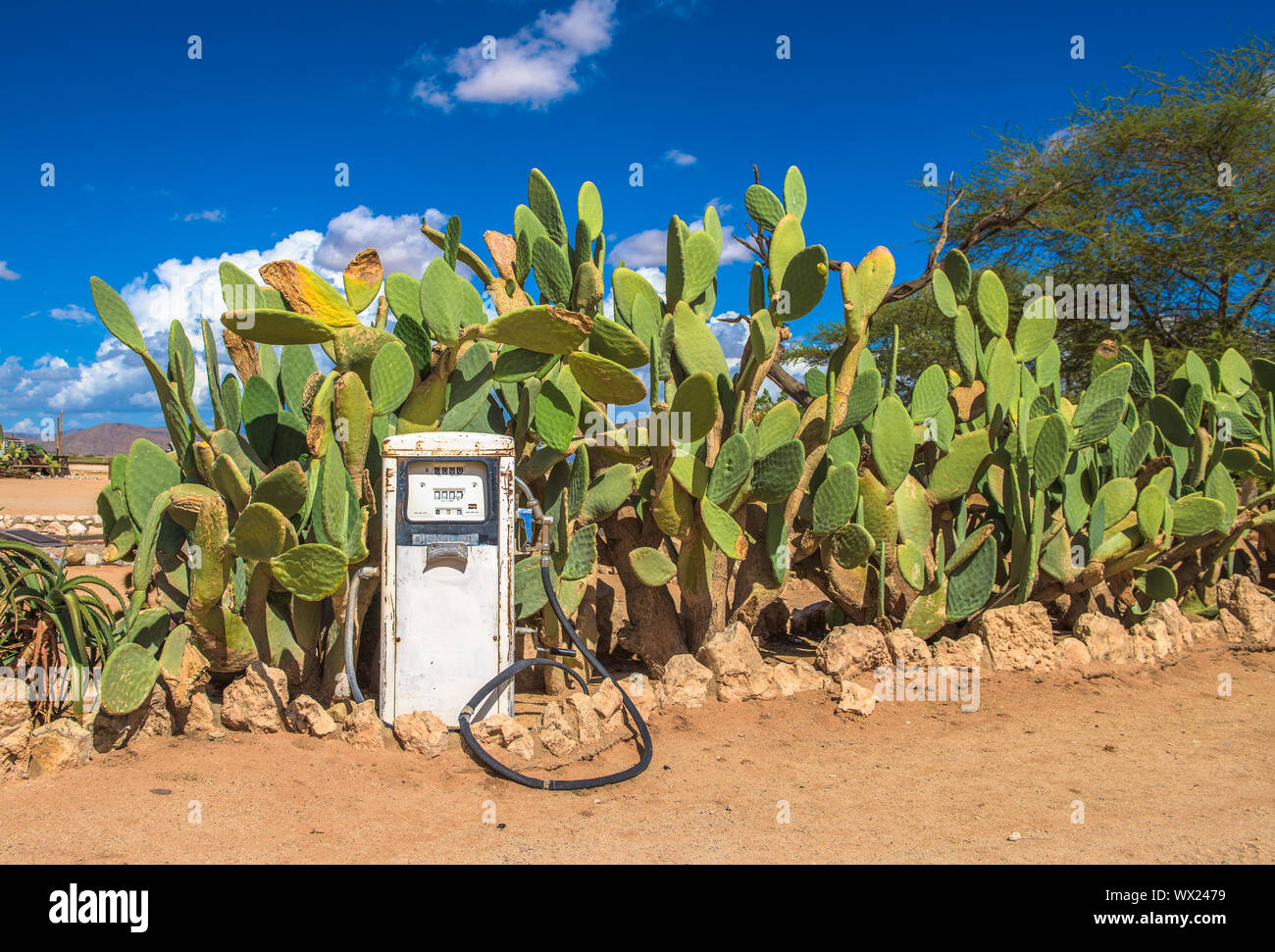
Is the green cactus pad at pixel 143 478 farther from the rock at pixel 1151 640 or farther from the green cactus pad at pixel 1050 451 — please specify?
the rock at pixel 1151 640

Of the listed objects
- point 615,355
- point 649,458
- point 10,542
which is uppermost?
point 615,355

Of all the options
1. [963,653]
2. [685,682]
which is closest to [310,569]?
[685,682]

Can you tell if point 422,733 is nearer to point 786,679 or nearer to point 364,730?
point 364,730

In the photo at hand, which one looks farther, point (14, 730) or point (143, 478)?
point (143, 478)

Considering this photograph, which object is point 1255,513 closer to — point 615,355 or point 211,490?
point 615,355

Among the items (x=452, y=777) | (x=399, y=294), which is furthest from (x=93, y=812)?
(x=399, y=294)

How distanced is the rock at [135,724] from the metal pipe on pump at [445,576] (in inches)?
26.7

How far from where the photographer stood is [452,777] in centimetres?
316

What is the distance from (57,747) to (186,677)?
48cm

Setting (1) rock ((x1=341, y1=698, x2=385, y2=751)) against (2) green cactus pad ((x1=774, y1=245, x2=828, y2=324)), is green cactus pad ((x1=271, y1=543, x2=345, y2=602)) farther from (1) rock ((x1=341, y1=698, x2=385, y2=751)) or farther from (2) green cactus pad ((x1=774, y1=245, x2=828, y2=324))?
(2) green cactus pad ((x1=774, y1=245, x2=828, y2=324))

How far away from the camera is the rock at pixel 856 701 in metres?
3.94

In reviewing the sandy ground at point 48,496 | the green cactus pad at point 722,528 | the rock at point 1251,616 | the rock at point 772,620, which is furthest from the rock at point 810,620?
the sandy ground at point 48,496

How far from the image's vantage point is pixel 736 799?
10.1ft

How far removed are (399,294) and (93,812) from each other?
7.16 ft
